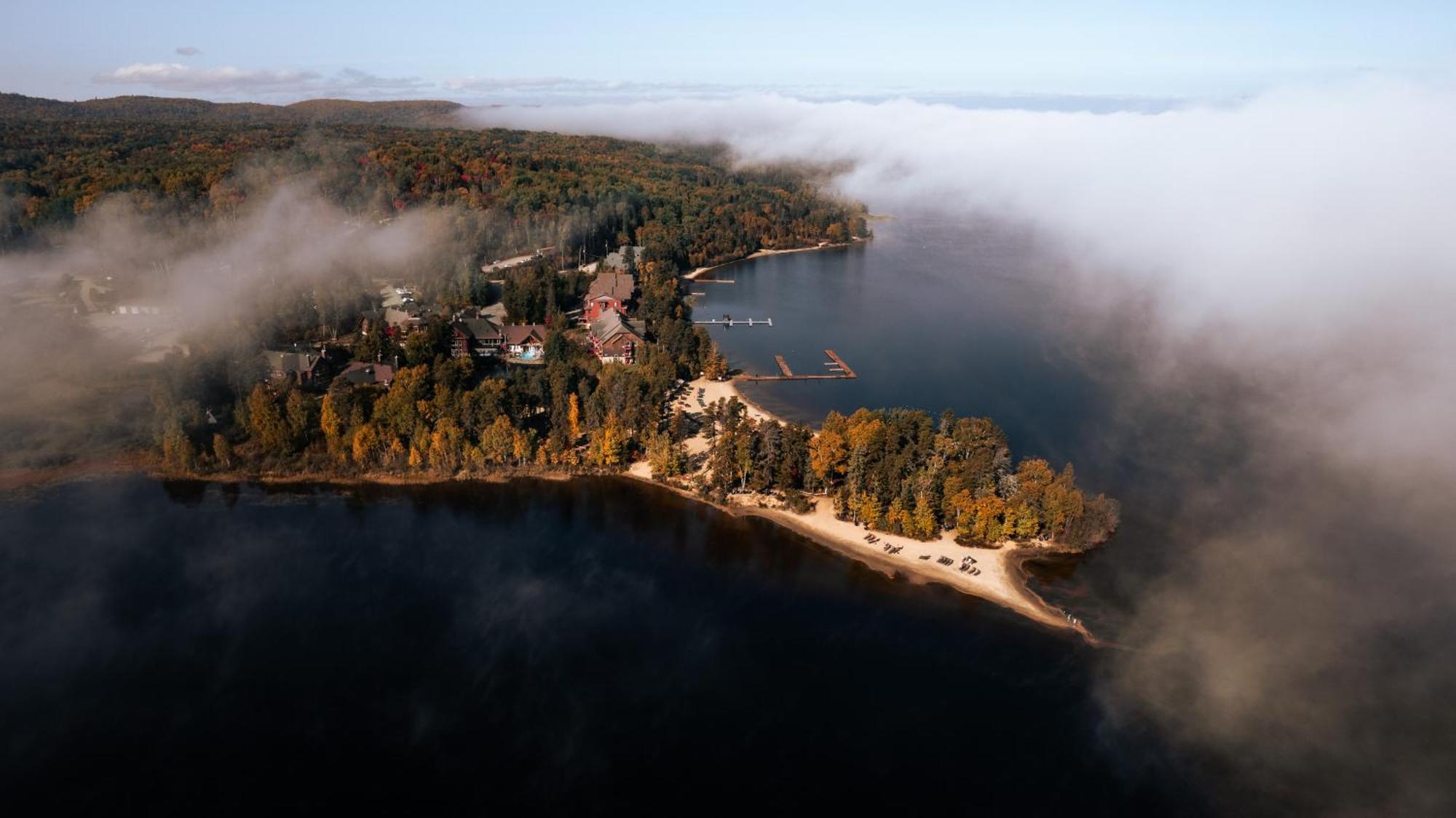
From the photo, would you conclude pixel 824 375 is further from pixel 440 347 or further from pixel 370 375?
pixel 370 375

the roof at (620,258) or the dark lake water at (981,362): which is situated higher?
the roof at (620,258)

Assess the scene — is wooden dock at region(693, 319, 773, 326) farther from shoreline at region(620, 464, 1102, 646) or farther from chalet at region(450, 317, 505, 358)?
shoreline at region(620, 464, 1102, 646)

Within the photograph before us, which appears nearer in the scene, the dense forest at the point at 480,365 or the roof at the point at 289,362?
the dense forest at the point at 480,365

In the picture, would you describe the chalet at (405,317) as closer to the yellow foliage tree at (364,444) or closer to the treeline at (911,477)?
the yellow foliage tree at (364,444)

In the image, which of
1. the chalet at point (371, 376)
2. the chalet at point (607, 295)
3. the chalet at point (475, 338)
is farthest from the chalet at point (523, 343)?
the chalet at point (371, 376)

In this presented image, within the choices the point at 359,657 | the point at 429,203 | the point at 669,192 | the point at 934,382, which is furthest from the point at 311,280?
the point at 669,192
